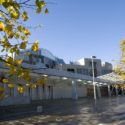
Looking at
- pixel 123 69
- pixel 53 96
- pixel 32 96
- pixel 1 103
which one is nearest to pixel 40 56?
pixel 53 96

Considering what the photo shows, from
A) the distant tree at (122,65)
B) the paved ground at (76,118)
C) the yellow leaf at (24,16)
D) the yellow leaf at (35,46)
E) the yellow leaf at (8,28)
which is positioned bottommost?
the paved ground at (76,118)

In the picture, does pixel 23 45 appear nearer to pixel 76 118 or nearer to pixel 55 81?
pixel 76 118

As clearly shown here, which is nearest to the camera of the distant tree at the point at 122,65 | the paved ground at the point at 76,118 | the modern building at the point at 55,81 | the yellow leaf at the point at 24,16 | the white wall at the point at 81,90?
the yellow leaf at the point at 24,16

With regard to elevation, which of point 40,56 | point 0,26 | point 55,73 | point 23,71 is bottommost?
point 23,71

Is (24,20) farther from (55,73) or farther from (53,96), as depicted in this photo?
(53,96)

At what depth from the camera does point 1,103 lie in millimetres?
35344

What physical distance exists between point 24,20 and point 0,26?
17.3 inches

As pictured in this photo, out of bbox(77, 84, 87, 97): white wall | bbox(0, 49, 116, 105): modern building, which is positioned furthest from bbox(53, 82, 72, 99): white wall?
bbox(77, 84, 87, 97): white wall

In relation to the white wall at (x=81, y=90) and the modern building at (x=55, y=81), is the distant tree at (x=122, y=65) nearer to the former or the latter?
the modern building at (x=55, y=81)

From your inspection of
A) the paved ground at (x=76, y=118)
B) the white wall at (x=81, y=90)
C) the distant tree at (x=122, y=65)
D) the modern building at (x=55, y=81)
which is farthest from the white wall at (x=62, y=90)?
the distant tree at (x=122, y=65)

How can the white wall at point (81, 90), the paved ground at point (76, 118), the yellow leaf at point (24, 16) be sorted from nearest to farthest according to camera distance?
the yellow leaf at point (24, 16)
the paved ground at point (76, 118)
the white wall at point (81, 90)

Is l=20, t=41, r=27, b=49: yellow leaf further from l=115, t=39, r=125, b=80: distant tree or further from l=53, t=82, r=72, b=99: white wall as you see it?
l=53, t=82, r=72, b=99: white wall

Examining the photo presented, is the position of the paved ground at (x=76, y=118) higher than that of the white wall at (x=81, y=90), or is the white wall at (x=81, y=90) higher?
the white wall at (x=81, y=90)

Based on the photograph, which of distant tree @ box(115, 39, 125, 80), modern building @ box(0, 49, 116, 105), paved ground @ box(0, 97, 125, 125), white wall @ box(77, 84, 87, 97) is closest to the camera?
paved ground @ box(0, 97, 125, 125)
